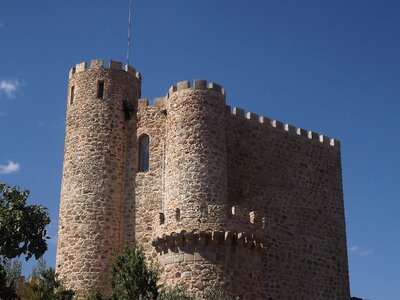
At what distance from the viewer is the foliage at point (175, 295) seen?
25.4 m

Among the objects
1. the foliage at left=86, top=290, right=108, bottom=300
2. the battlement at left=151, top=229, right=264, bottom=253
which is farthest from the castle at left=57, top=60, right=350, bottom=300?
the foliage at left=86, top=290, right=108, bottom=300

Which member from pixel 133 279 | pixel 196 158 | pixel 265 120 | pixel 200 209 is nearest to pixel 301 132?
pixel 265 120

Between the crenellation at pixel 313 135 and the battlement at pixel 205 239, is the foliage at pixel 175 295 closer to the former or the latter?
the battlement at pixel 205 239

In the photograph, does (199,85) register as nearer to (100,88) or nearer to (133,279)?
(100,88)

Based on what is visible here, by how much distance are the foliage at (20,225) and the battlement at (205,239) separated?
27.7 ft

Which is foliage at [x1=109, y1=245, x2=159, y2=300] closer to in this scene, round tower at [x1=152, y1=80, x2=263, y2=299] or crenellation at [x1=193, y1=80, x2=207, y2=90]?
round tower at [x1=152, y1=80, x2=263, y2=299]

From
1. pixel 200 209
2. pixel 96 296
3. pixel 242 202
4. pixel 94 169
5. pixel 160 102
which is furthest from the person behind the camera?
pixel 160 102

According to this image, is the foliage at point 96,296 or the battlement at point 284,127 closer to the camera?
the foliage at point 96,296

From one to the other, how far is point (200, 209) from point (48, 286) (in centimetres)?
682

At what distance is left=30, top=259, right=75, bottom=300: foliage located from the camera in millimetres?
28281

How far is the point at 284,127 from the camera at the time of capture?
1439 inches

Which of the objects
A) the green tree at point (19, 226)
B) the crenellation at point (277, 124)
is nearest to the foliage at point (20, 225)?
the green tree at point (19, 226)

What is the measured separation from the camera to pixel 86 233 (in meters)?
31.6

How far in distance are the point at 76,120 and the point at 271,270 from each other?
11.5m
